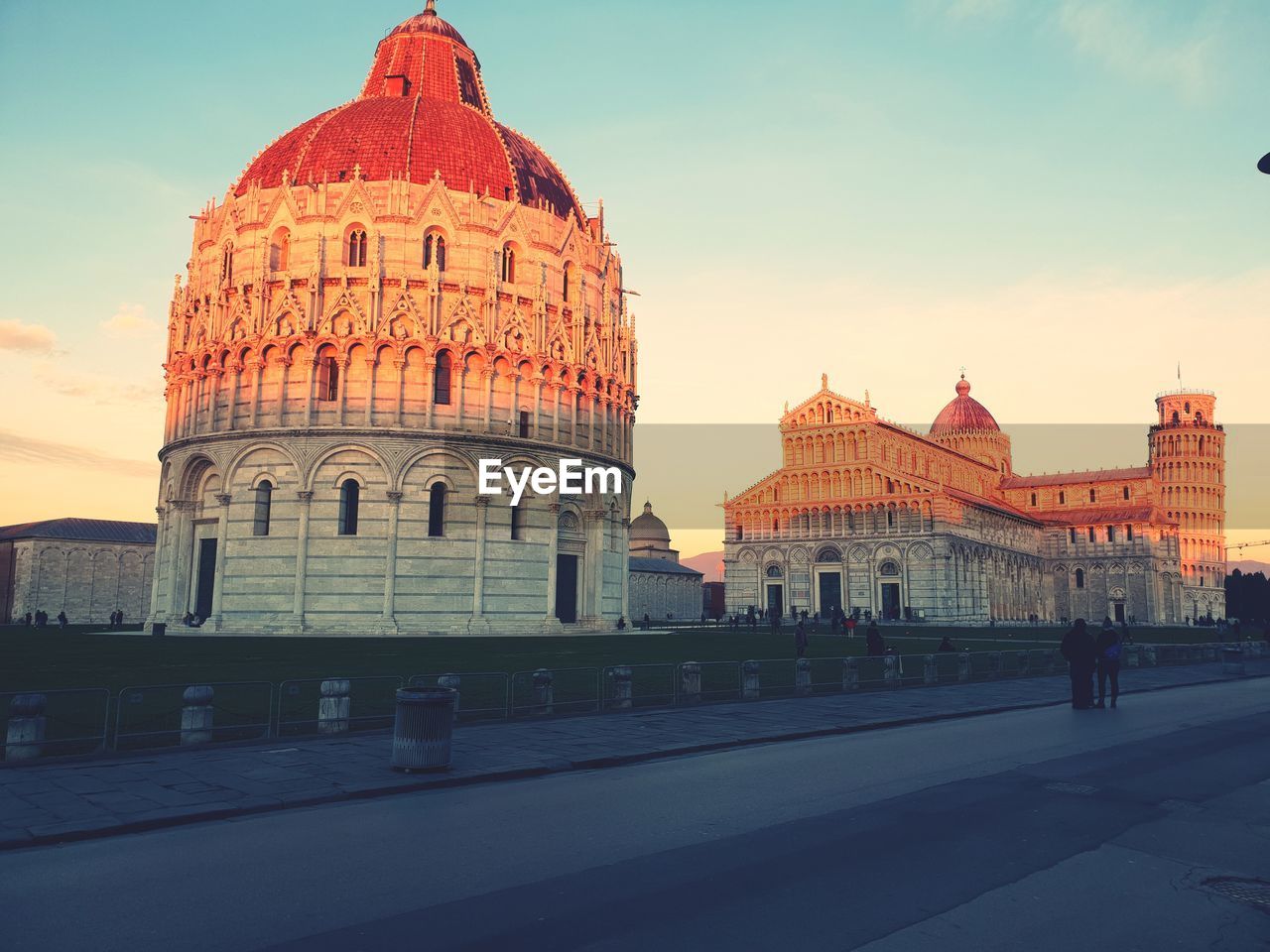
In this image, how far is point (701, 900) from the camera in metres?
6.30

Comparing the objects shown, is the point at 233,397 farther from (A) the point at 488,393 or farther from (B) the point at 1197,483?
(B) the point at 1197,483

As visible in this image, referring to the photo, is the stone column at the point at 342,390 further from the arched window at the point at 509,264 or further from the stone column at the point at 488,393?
the arched window at the point at 509,264

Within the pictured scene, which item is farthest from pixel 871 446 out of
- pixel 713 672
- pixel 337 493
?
pixel 713 672

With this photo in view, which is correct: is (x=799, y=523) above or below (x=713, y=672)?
above

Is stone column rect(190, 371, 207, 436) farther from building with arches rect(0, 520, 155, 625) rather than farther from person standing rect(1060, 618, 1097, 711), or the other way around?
person standing rect(1060, 618, 1097, 711)

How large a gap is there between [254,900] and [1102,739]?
12.5 metres

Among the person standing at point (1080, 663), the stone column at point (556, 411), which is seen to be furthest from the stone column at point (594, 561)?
the person standing at point (1080, 663)

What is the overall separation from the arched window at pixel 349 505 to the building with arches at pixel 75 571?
38.8m

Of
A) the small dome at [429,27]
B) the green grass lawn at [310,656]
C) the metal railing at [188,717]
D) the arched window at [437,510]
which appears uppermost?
the small dome at [429,27]

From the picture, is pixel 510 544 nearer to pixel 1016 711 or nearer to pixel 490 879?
pixel 1016 711

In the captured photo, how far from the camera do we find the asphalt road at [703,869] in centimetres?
575

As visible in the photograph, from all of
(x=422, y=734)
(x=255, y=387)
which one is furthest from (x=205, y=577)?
(x=422, y=734)

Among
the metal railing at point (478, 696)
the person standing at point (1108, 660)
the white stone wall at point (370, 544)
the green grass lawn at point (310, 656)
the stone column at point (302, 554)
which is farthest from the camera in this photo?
the white stone wall at point (370, 544)

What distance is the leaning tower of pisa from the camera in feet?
350
